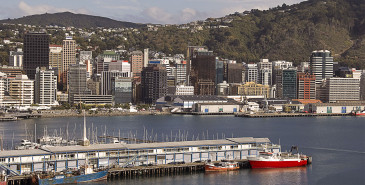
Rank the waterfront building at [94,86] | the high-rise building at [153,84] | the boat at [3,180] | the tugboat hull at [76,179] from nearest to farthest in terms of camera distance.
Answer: the boat at [3,180] < the tugboat hull at [76,179] < the high-rise building at [153,84] < the waterfront building at [94,86]

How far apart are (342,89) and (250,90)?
14.1 metres

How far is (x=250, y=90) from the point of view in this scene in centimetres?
10825

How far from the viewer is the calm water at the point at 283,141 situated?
34219 mm

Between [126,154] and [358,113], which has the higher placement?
[358,113]

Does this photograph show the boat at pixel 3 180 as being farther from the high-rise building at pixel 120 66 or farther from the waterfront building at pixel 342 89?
the high-rise building at pixel 120 66

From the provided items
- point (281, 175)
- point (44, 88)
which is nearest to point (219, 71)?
point (44, 88)

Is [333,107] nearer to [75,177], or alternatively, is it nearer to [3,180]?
[75,177]

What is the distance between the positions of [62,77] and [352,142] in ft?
237

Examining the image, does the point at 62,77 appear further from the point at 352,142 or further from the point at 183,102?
the point at 352,142

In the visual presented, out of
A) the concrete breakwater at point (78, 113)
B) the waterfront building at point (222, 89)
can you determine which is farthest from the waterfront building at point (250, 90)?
the concrete breakwater at point (78, 113)

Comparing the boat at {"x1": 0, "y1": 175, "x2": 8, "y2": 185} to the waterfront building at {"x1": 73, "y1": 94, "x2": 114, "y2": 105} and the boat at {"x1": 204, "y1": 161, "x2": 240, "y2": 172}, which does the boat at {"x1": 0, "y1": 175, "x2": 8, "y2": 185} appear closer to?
the boat at {"x1": 204, "y1": 161, "x2": 240, "y2": 172}

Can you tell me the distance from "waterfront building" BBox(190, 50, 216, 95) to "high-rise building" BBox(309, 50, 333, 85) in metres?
16.6

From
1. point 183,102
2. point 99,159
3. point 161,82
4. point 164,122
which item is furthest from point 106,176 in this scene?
point 161,82

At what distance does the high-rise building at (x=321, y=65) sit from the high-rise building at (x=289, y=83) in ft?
28.6
